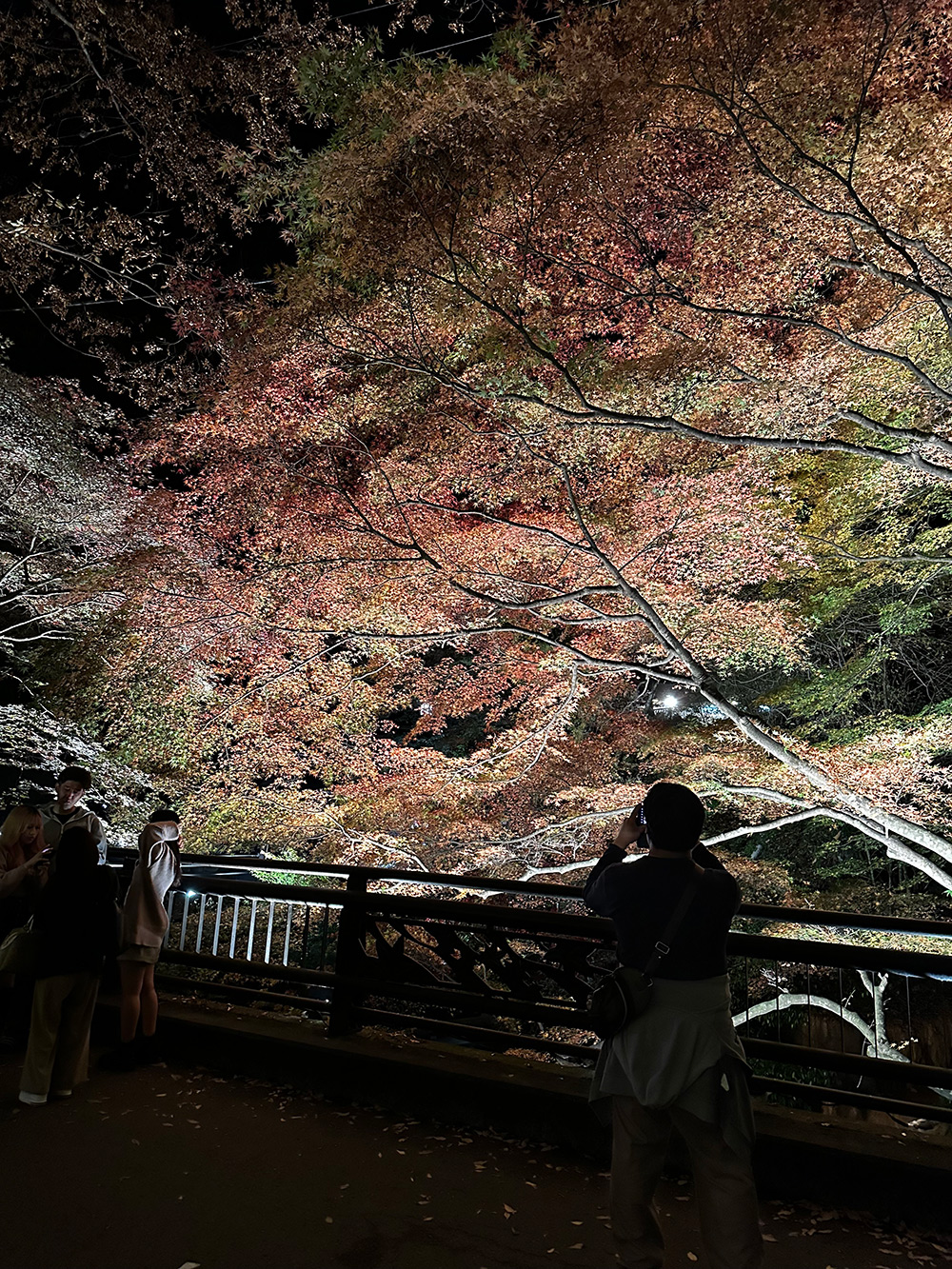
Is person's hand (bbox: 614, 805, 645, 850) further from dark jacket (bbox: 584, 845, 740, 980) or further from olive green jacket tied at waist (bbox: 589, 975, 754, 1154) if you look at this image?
olive green jacket tied at waist (bbox: 589, 975, 754, 1154)

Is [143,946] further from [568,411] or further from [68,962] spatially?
[568,411]

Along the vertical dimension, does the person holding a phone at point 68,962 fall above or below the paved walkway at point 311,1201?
above

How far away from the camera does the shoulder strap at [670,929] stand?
8.46ft

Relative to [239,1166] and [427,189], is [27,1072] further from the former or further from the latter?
[427,189]

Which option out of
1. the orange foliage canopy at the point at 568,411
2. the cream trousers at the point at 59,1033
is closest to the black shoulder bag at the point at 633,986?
the cream trousers at the point at 59,1033

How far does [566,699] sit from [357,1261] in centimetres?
892

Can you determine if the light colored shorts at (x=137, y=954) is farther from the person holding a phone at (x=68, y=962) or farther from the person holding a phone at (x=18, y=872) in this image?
the person holding a phone at (x=18, y=872)

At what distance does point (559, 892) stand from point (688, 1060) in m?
2.21

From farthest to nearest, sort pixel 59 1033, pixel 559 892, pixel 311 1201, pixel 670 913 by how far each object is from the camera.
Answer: pixel 559 892, pixel 59 1033, pixel 311 1201, pixel 670 913

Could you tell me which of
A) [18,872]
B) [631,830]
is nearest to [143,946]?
[18,872]

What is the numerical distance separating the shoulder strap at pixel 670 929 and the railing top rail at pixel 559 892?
862 millimetres

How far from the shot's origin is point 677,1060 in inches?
98.5

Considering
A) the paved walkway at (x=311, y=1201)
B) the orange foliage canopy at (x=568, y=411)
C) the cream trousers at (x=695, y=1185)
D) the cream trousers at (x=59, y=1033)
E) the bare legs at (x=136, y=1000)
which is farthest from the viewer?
the orange foliage canopy at (x=568, y=411)

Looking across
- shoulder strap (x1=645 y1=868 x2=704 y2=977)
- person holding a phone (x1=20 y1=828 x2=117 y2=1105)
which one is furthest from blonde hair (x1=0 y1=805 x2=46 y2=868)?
shoulder strap (x1=645 y1=868 x2=704 y2=977)
